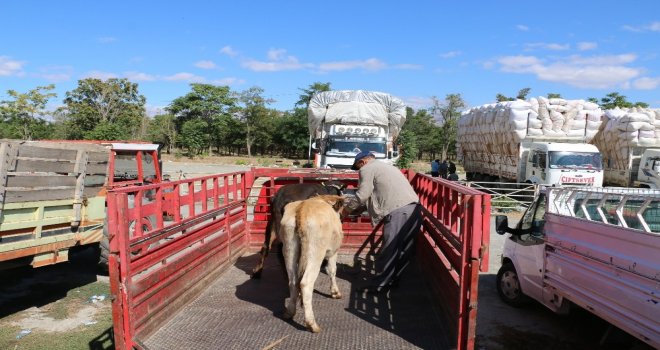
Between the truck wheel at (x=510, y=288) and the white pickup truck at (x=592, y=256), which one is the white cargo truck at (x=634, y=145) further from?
the white pickup truck at (x=592, y=256)

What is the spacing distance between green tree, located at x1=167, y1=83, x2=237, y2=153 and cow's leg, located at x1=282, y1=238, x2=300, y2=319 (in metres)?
56.8

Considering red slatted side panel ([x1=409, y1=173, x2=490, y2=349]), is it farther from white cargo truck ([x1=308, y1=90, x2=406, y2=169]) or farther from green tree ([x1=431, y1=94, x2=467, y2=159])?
green tree ([x1=431, y1=94, x2=467, y2=159])

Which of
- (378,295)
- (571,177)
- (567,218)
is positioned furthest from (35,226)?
(571,177)

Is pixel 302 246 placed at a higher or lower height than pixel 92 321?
higher

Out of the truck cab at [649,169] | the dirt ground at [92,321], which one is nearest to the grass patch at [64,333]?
the dirt ground at [92,321]

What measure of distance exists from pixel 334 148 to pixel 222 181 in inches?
428

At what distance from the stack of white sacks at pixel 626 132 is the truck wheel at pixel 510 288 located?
47.4ft

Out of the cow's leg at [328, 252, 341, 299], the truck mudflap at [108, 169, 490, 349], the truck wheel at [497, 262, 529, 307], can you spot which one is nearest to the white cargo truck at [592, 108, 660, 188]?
the truck wheel at [497, 262, 529, 307]

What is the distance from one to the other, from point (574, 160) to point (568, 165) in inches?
12.8

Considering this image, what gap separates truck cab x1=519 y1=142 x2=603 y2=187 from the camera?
16719 millimetres

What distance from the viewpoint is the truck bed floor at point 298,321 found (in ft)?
11.6

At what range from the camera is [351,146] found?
16.9 meters

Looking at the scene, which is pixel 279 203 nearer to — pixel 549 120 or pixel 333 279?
pixel 333 279

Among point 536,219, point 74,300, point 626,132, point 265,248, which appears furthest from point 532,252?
Answer: point 626,132
